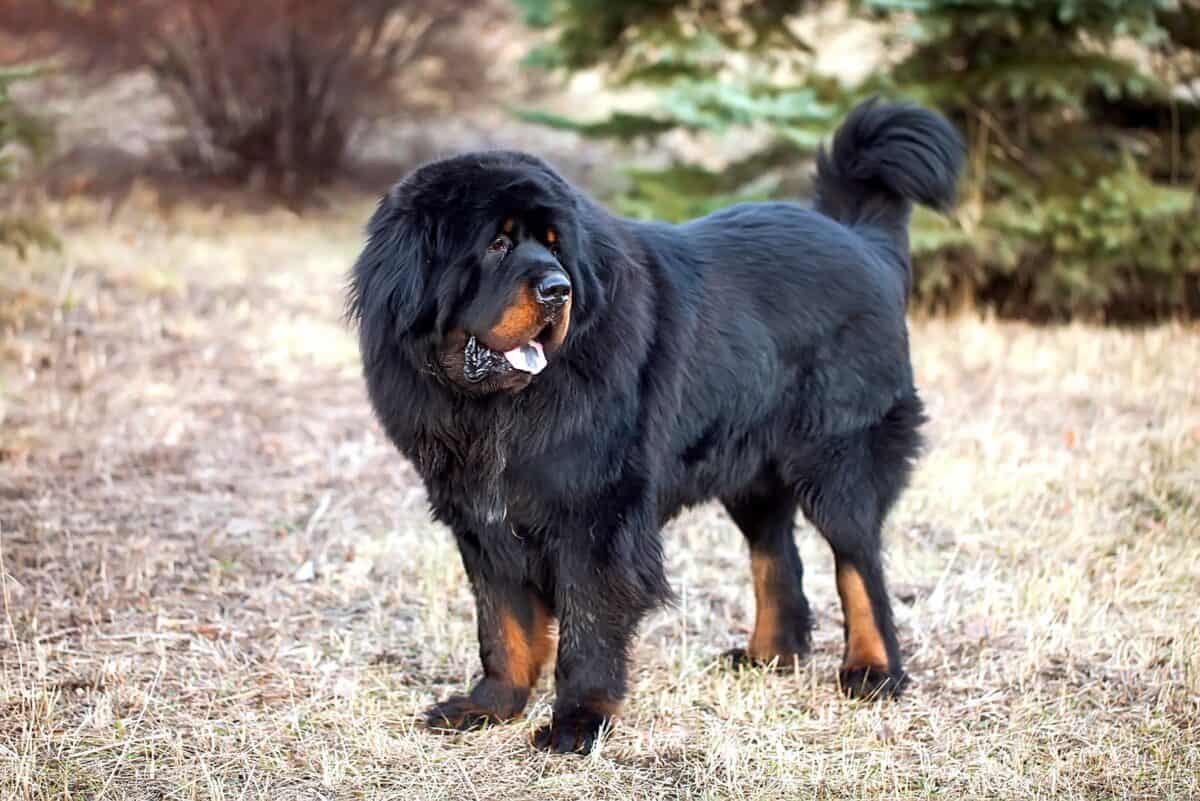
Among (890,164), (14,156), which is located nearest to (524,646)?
(890,164)

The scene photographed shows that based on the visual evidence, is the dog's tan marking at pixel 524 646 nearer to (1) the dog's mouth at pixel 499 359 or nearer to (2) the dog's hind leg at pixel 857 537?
(1) the dog's mouth at pixel 499 359

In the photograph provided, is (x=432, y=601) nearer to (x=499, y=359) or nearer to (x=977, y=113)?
(x=499, y=359)

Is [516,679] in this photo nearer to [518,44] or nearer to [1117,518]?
[1117,518]

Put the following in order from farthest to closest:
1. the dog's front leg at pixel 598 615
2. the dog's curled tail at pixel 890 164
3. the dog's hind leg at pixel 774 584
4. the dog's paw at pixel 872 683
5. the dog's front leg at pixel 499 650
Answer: the dog's curled tail at pixel 890 164
the dog's hind leg at pixel 774 584
the dog's paw at pixel 872 683
the dog's front leg at pixel 499 650
the dog's front leg at pixel 598 615

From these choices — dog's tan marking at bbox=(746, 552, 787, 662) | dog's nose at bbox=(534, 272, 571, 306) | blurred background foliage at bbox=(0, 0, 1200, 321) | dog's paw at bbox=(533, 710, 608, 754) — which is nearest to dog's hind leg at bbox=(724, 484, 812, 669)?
dog's tan marking at bbox=(746, 552, 787, 662)

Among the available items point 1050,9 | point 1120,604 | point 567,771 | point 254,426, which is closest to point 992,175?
point 1050,9

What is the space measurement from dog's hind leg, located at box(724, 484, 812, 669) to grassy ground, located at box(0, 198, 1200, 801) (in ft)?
0.45

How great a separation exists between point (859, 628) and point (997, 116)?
18.8ft

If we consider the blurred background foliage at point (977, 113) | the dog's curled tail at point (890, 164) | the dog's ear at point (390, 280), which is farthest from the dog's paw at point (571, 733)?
the blurred background foliage at point (977, 113)

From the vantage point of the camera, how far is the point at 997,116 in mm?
8883

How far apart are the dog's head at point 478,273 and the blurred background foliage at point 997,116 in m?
4.56

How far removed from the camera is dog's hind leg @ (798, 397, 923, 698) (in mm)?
4168

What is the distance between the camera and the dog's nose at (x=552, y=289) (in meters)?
3.27

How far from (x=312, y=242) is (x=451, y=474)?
7598 millimetres
